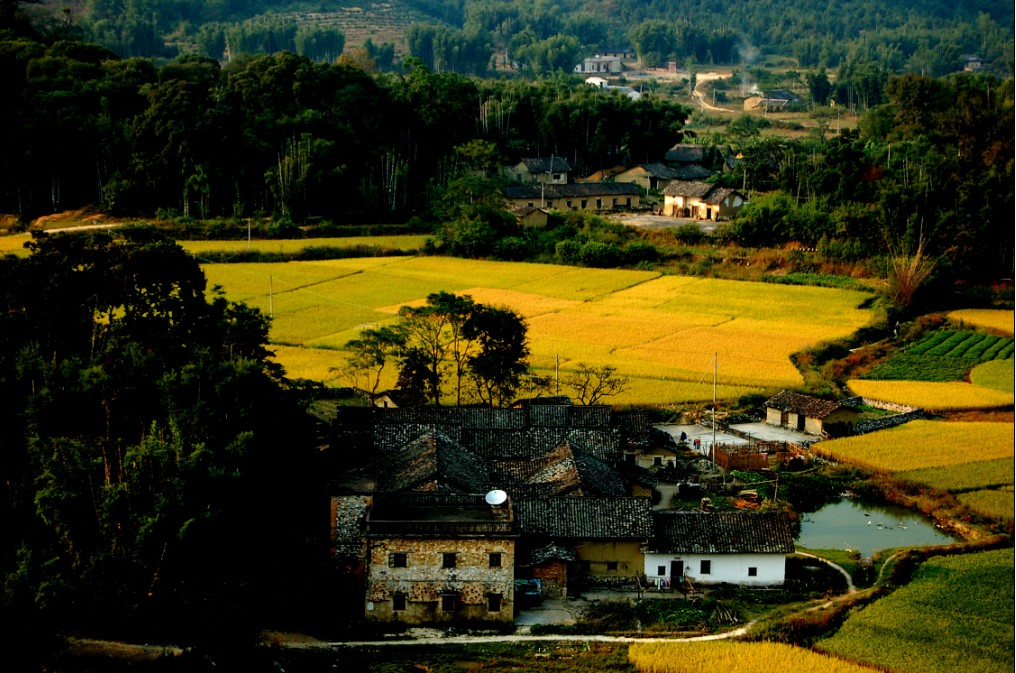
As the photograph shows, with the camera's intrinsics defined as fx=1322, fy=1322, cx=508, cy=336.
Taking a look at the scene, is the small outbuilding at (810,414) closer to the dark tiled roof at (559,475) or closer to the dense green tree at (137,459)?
the dark tiled roof at (559,475)

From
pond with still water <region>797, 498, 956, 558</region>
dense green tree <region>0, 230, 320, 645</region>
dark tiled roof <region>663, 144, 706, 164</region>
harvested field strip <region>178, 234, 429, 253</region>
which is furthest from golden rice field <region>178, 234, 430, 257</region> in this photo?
pond with still water <region>797, 498, 956, 558</region>

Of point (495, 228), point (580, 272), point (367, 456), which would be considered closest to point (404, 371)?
point (367, 456)

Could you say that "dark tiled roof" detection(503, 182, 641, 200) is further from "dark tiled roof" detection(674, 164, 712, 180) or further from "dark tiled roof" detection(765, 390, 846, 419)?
"dark tiled roof" detection(765, 390, 846, 419)

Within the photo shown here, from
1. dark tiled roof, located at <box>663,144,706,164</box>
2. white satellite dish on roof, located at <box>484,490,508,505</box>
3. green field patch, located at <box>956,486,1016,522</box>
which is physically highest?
dark tiled roof, located at <box>663,144,706,164</box>

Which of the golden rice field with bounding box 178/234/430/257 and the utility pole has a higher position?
the golden rice field with bounding box 178/234/430/257

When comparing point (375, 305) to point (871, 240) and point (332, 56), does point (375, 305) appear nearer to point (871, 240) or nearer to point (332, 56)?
point (871, 240)

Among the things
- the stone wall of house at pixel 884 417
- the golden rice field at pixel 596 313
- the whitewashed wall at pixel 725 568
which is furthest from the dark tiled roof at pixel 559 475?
the stone wall of house at pixel 884 417
